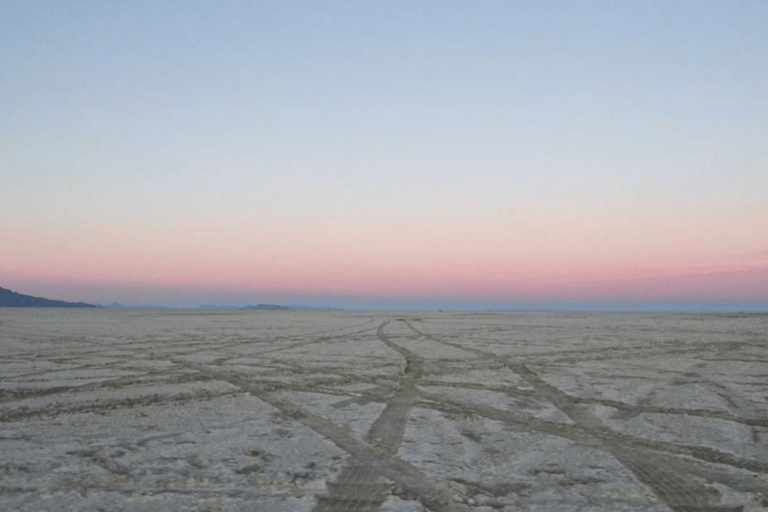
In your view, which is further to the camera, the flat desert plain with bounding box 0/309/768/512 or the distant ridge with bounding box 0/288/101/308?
the distant ridge with bounding box 0/288/101/308

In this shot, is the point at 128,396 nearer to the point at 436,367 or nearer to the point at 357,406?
the point at 357,406

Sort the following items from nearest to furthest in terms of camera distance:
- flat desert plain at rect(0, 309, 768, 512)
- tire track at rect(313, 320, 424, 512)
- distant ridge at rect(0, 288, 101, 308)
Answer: tire track at rect(313, 320, 424, 512) → flat desert plain at rect(0, 309, 768, 512) → distant ridge at rect(0, 288, 101, 308)

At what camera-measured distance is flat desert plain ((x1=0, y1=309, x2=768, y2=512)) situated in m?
2.67

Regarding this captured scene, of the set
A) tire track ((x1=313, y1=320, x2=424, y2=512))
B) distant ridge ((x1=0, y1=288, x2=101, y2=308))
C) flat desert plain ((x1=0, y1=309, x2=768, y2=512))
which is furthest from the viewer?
distant ridge ((x1=0, y1=288, x2=101, y2=308))

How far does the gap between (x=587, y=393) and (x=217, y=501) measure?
3762mm

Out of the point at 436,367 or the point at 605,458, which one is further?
the point at 436,367

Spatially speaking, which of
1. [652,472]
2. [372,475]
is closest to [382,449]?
[372,475]

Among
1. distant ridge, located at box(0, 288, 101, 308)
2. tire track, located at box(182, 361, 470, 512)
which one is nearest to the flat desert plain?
tire track, located at box(182, 361, 470, 512)

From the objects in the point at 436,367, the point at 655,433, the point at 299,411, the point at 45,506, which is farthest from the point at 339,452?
the point at 436,367

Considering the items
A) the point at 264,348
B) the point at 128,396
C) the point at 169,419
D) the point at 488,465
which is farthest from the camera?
the point at 264,348

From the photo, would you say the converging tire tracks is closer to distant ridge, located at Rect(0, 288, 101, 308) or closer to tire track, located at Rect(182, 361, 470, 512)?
tire track, located at Rect(182, 361, 470, 512)

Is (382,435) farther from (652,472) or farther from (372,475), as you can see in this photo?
(652,472)

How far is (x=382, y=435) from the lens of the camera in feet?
12.3

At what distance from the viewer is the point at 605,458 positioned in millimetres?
3244
